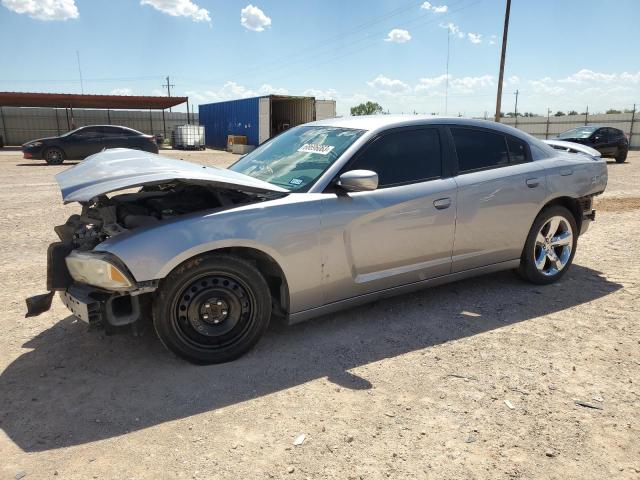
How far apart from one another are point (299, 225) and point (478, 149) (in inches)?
76.9

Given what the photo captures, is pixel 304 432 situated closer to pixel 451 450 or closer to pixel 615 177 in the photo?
pixel 451 450

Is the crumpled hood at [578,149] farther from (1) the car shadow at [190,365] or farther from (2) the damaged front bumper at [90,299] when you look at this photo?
(2) the damaged front bumper at [90,299]

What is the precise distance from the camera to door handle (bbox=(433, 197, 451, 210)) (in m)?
3.95

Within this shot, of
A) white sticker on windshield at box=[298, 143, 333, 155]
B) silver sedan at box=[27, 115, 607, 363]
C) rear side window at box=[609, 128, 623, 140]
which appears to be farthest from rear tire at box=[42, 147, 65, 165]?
rear side window at box=[609, 128, 623, 140]

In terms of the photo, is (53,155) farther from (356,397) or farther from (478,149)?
(356,397)

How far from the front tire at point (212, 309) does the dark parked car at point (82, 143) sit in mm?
16471

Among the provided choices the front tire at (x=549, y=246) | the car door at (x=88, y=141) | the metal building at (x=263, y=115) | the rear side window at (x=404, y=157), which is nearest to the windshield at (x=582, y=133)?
the metal building at (x=263, y=115)

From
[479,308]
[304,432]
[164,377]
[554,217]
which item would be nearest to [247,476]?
[304,432]

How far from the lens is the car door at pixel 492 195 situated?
4.17 m

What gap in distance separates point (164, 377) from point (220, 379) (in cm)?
36

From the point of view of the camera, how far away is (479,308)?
4301 millimetres

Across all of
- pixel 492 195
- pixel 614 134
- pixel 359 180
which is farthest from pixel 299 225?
pixel 614 134

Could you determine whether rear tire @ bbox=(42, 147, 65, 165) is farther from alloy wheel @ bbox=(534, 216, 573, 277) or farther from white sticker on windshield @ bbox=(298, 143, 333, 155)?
alloy wheel @ bbox=(534, 216, 573, 277)

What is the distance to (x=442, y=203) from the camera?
13.1 ft
